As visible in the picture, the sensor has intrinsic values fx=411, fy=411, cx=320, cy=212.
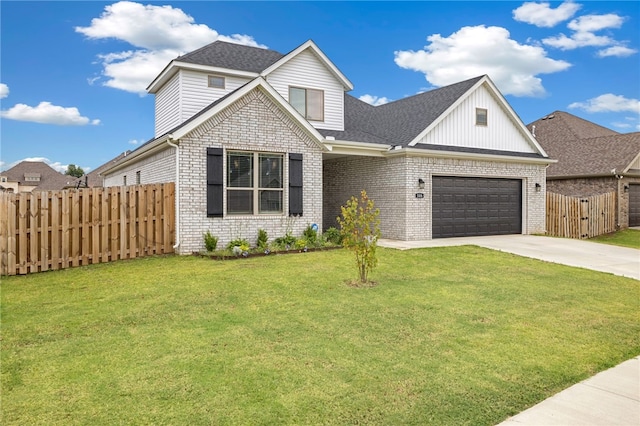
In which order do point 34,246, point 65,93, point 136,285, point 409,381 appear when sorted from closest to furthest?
point 409,381, point 136,285, point 34,246, point 65,93

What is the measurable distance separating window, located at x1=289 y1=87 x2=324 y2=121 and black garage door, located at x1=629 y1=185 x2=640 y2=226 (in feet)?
58.5

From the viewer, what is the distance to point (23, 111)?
30906 millimetres

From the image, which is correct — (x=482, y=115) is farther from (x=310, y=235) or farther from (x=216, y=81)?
(x=216, y=81)

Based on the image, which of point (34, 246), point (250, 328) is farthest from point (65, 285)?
point (250, 328)

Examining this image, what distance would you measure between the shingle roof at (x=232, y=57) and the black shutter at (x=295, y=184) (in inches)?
171

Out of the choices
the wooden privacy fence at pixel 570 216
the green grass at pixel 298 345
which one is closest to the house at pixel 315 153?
the wooden privacy fence at pixel 570 216

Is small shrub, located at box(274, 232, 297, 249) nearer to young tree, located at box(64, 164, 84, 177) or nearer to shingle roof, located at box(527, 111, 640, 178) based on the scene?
shingle roof, located at box(527, 111, 640, 178)

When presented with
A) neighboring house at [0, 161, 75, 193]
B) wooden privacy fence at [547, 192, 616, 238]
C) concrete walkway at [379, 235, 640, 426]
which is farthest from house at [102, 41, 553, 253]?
neighboring house at [0, 161, 75, 193]

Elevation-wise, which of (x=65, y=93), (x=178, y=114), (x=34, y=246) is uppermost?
(x=65, y=93)

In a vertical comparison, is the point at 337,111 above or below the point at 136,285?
above

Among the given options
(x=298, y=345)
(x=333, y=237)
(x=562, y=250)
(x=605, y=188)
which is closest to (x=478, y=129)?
(x=562, y=250)

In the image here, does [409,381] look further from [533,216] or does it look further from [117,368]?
[533,216]

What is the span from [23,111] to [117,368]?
115 ft

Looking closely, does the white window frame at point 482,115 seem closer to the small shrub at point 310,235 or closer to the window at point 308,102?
the window at point 308,102
